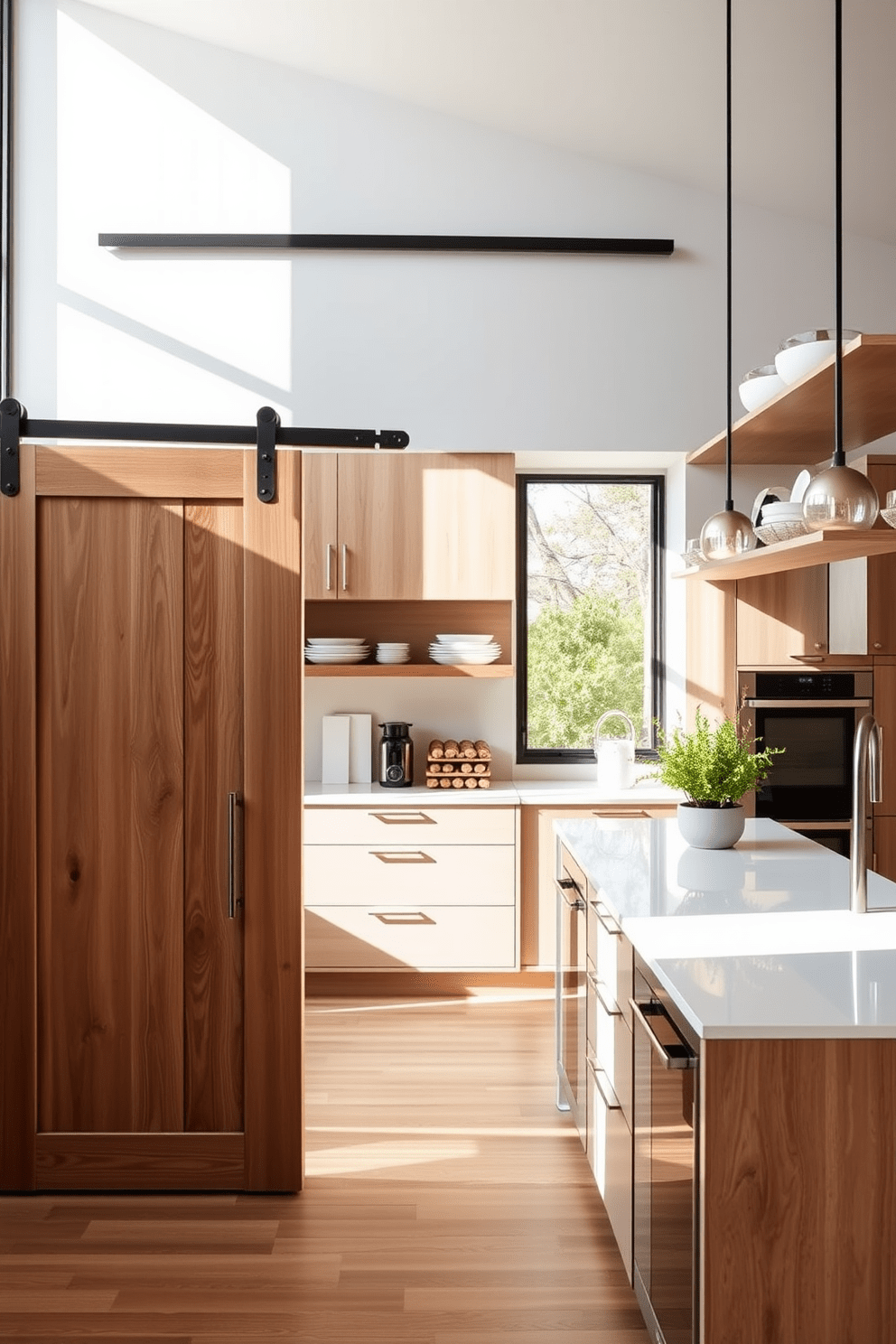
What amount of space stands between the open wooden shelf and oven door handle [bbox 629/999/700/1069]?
1.31 m

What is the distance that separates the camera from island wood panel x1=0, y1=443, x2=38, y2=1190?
2.97m

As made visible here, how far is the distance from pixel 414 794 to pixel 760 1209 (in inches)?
126

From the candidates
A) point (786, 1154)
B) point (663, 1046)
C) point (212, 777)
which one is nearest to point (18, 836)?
point (212, 777)

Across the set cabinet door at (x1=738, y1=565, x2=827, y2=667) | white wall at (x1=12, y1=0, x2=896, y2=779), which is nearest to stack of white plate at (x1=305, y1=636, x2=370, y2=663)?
white wall at (x1=12, y1=0, x2=896, y2=779)

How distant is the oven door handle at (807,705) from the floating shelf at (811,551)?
1606mm

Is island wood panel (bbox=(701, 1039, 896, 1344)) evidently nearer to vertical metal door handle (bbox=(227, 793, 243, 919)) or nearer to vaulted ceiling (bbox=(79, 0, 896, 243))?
vertical metal door handle (bbox=(227, 793, 243, 919))

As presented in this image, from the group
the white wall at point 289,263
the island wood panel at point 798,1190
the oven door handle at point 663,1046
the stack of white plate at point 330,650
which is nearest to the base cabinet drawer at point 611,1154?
the oven door handle at point 663,1046

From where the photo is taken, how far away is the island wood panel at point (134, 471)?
2.97 m

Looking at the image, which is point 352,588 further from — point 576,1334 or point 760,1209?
point 760,1209

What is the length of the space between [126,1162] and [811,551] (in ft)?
7.77

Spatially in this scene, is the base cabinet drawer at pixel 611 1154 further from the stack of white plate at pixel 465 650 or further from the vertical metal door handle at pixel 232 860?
the stack of white plate at pixel 465 650

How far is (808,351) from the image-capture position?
291cm

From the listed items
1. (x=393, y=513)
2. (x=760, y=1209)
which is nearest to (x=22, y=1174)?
(x=760, y=1209)

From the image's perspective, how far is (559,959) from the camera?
3.60m
